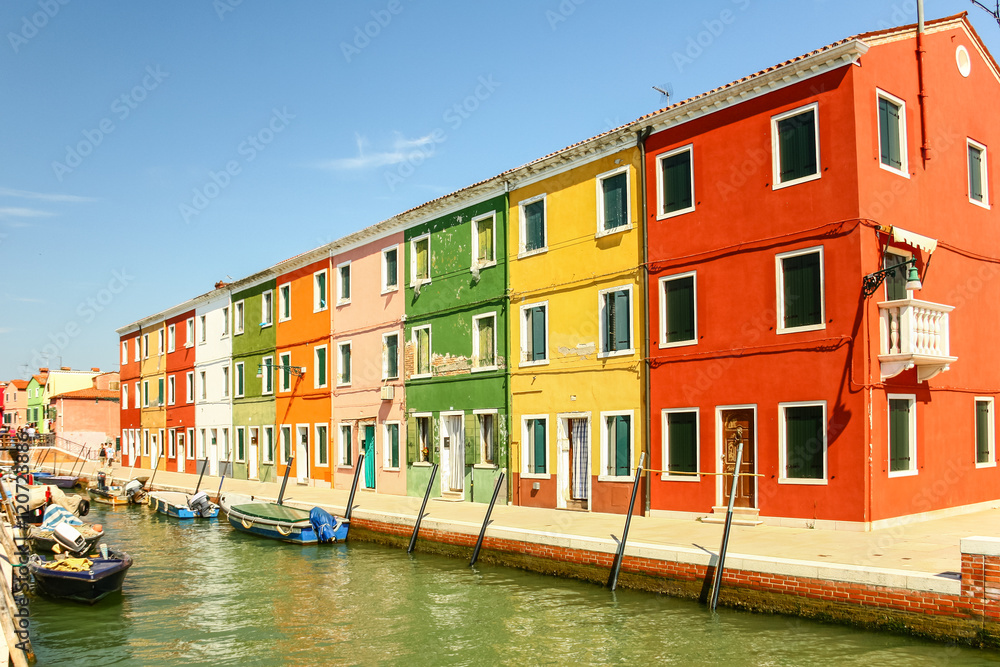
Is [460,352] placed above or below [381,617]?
above

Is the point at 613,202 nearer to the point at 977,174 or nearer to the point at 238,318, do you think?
the point at 977,174

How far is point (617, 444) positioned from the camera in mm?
19859

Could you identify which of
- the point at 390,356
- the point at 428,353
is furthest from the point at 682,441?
the point at 390,356

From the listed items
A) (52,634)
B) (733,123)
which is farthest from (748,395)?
(52,634)

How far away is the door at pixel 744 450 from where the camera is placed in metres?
17.0

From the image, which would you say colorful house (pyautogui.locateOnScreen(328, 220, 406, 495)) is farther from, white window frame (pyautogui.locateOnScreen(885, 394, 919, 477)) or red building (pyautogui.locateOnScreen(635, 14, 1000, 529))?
white window frame (pyautogui.locateOnScreen(885, 394, 919, 477))

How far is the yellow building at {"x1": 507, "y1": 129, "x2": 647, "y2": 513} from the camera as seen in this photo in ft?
64.6

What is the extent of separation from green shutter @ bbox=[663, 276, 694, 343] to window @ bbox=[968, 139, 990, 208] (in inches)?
266

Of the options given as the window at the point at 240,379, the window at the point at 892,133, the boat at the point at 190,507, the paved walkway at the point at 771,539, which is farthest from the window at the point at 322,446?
the window at the point at 892,133

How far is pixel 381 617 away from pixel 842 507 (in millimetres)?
8309

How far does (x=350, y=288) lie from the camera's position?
1219 inches

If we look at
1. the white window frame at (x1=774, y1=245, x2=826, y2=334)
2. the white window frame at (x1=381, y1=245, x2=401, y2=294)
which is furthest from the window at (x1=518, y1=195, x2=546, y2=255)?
the white window frame at (x1=774, y1=245, x2=826, y2=334)

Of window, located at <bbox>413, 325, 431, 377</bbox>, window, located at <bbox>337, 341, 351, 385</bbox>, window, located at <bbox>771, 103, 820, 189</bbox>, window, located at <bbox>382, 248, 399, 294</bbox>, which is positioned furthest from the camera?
window, located at <bbox>337, 341, 351, 385</bbox>

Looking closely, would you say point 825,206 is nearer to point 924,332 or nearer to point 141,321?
point 924,332
